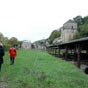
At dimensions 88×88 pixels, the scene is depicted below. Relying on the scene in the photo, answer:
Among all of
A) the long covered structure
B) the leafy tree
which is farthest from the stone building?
the long covered structure

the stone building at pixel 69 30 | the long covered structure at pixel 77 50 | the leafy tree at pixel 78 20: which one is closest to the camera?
the long covered structure at pixel 77 50

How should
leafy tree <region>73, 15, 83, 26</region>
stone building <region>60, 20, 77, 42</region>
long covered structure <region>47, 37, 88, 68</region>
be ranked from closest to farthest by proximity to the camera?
long covered structure <region>47, 37, 88, 68</region>
stone building <region>60, 20, 77, 42</region>
leafy tree <region>73, 15, 83, 26</region>

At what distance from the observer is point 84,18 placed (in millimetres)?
117312

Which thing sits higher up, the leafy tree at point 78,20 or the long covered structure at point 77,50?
the leafy tree at point 78,20

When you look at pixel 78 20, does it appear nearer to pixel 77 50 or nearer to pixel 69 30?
pixel 69 30

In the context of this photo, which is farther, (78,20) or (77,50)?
(78,20)

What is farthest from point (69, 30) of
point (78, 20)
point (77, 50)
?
point (77, 50)

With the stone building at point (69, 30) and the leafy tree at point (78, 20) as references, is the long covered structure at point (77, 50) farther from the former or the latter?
the leafy tree at point (78, 20)

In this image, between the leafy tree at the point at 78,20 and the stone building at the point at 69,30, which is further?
the leafy tree at the point at 78,20

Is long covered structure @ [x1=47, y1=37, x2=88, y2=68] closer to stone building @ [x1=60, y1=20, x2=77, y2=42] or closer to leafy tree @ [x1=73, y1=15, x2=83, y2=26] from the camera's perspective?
stone building @ [x1=60, y1=20, x2=77, y2=42]

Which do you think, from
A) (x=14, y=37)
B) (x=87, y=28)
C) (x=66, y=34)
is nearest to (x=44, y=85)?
(x=87, y=28)

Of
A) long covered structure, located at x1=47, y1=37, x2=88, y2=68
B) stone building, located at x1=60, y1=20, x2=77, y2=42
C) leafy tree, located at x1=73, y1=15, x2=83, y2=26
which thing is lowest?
long covered structure, located at x1=47, y1=37, x2=88, y2=68

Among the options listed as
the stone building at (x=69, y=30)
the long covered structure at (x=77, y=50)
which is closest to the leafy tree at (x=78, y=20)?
the stone building at (x=69, y=30)

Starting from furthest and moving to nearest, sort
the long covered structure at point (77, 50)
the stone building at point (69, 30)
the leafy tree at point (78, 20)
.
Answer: the leafy tree at point (78, 20)
the stone building at point (69, 30)
the long covered structure at point (77, 50)
